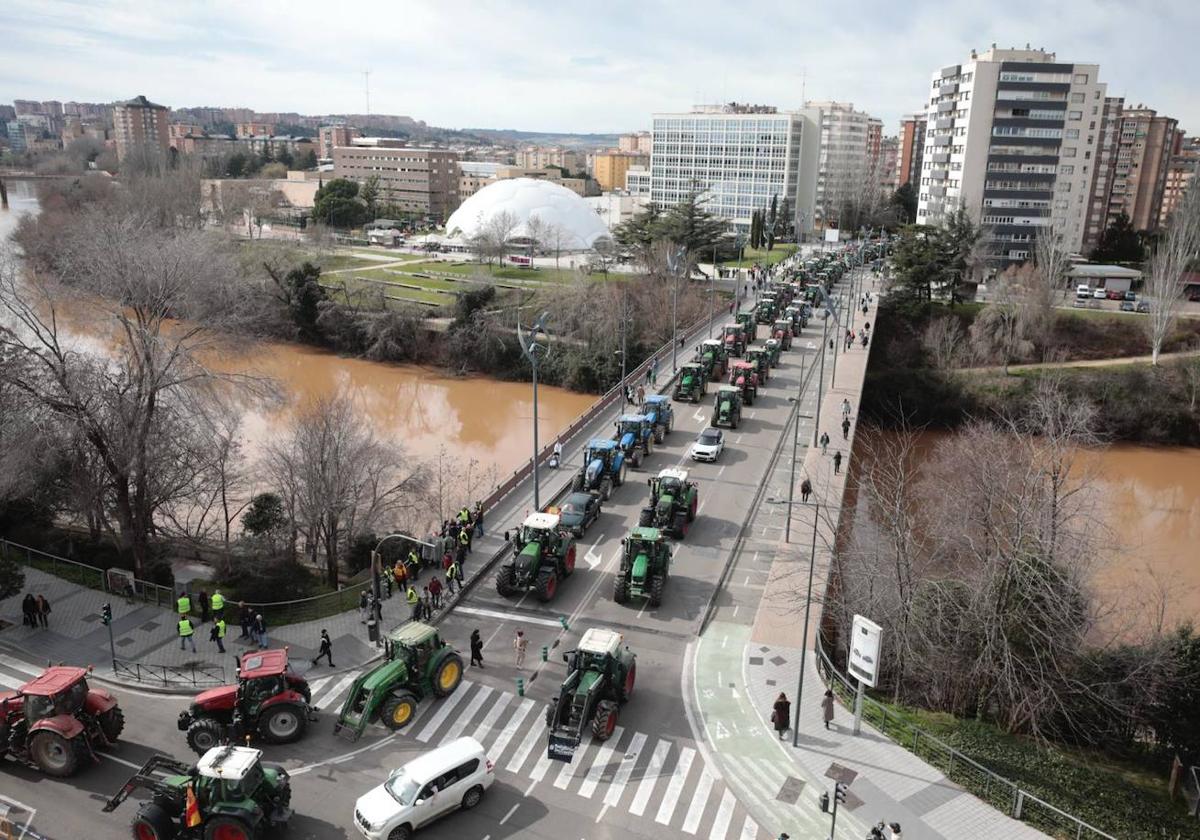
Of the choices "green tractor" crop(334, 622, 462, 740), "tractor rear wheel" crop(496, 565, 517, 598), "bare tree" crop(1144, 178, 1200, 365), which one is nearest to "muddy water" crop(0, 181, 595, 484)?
"tractor rear wheel" crop(496, 565, 517, 598)

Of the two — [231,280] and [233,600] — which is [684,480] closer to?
[233,600]

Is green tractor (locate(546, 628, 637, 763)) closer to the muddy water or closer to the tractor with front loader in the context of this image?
the tractor with front loader

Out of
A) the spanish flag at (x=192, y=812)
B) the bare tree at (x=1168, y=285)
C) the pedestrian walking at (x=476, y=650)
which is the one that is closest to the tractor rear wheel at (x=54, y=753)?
the spanish flag at (x=192, y=812)

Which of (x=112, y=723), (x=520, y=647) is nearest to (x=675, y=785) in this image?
(x=520, y=647)

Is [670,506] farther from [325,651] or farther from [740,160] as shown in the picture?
[740,160]

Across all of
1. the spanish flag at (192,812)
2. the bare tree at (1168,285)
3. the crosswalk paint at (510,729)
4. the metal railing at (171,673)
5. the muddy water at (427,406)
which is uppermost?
the bare tree at (1168,285)

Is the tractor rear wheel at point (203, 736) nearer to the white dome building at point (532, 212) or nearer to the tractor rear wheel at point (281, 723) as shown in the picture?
the tractor rear wheel at point (281, 723)
